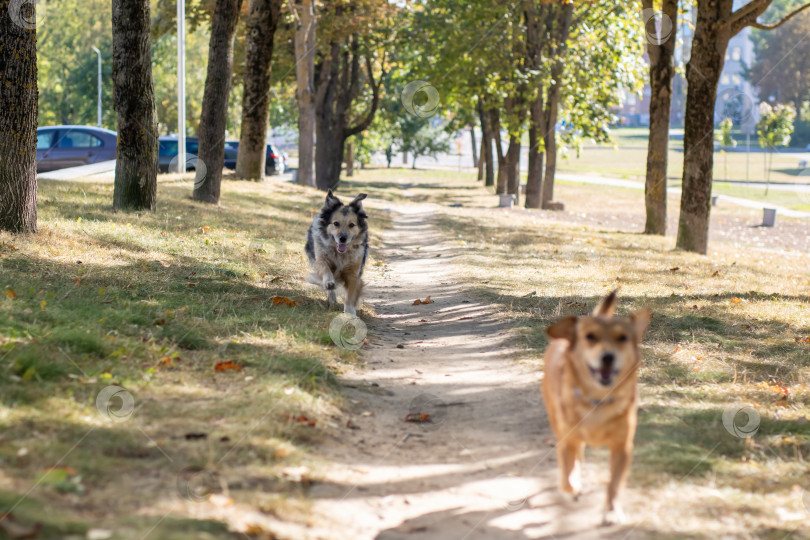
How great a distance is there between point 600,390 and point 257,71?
18.8m

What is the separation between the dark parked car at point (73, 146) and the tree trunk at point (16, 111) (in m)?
17.5

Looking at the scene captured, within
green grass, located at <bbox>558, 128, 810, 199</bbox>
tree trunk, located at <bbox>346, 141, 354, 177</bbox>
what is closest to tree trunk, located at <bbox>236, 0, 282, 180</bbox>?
tree trunk, located at <bbox>346, 141, 354, 177</bbox>

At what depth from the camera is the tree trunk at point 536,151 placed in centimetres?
2942

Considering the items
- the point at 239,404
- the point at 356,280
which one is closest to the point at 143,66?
the point at 356,280

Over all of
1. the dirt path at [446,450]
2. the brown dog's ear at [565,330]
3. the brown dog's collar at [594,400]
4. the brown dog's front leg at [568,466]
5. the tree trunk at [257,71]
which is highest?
the tree trunk at [257,71]

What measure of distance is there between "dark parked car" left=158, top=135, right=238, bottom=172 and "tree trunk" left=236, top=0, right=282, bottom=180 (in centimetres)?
415

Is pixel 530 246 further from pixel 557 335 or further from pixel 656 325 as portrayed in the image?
pixel 557 335

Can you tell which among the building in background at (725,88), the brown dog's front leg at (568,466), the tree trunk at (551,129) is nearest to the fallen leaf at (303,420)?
the brown dog's front leg at (568,466)

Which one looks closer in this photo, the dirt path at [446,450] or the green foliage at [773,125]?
the dirt path at [446,450]

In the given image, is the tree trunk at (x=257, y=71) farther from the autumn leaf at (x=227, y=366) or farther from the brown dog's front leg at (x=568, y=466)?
the brown dog's front leg at (x=568, y=466)

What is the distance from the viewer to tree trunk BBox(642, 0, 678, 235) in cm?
1927

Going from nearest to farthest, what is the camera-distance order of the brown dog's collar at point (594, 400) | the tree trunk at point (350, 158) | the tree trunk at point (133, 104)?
the brown dog's collar at point (594, 400) → the tree trunk at point (133, 104) → the tree trunk at point (350, 158)

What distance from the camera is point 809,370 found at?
26.2 feet

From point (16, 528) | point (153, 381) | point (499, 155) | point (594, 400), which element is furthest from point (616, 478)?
point (499, 155)
